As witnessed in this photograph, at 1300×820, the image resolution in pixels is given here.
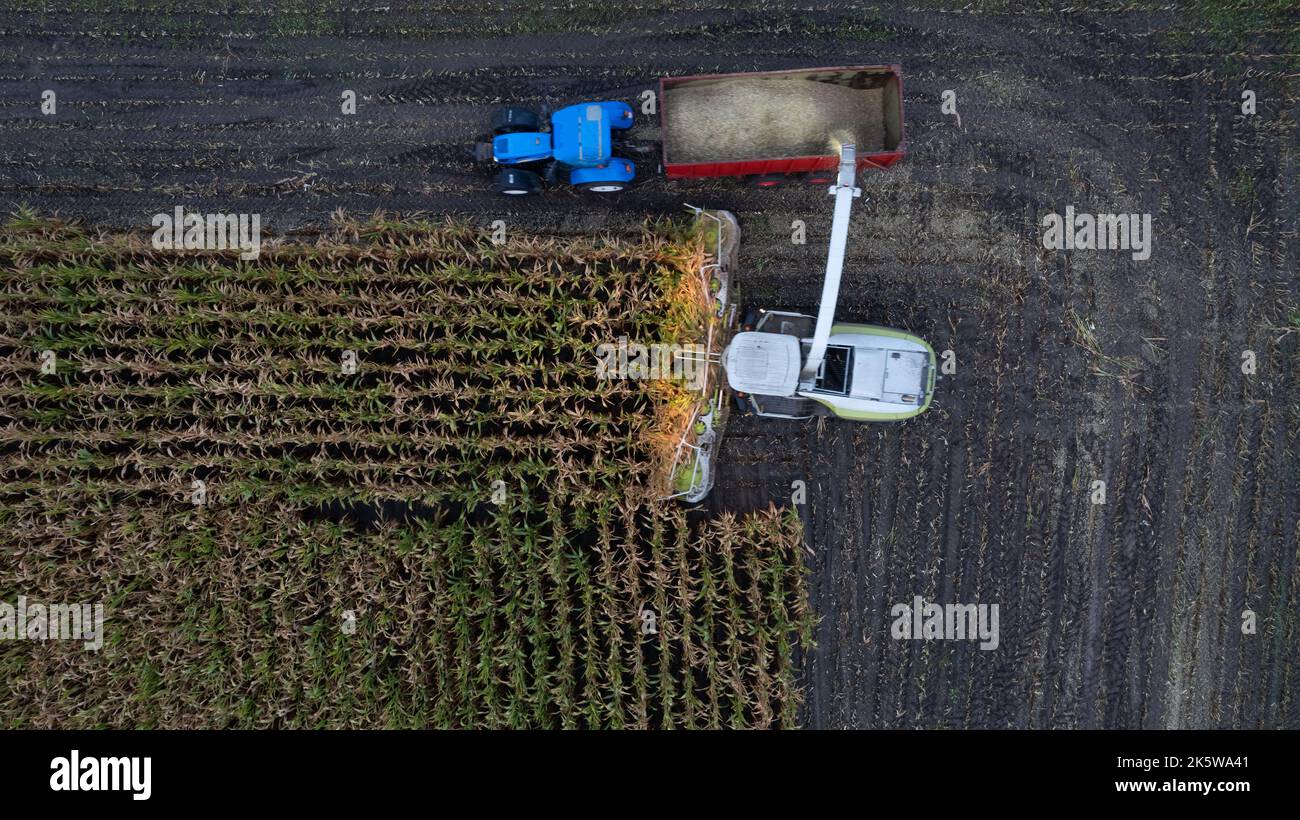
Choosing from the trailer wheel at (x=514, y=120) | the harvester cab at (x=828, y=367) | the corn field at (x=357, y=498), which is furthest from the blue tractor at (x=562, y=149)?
the harvester cab at (x=828, y=367)

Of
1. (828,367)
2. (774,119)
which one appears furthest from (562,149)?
(828,367)

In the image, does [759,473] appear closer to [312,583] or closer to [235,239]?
[312,583]

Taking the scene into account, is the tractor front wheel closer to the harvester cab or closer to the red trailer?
the red trailer

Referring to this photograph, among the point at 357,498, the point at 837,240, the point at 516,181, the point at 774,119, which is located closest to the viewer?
the point at 837,240

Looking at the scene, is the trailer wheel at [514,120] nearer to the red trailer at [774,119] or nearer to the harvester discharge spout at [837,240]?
the red trailer at [774,119]

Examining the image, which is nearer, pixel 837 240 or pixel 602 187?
pixel 837 240

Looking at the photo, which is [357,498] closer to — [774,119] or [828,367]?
[828,367]
